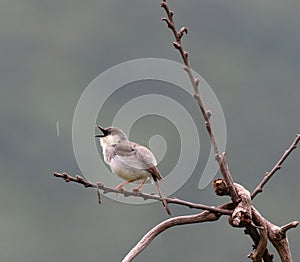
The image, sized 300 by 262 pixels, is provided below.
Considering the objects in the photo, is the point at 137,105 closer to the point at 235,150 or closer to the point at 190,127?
the point at 190,127

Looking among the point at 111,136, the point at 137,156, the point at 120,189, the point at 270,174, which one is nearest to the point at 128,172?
the point at 137,156

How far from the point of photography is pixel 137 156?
9.26ft

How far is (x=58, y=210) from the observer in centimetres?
4219

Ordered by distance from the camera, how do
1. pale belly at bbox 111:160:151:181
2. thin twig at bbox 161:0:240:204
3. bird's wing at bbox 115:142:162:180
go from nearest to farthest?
1. thin twig at bbox 161:0:240:204
2. bird's wing at bbox 115:142:162:180
3. pale belly at bbox 111:160:151:181

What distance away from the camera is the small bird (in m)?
2.69

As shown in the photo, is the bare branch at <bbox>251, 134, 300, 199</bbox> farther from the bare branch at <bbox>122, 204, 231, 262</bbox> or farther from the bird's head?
the bird's head

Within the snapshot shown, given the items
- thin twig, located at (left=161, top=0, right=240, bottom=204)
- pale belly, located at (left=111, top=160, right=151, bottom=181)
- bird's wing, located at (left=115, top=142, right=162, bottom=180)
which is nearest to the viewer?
thin twig, located at (left=161, top=0, right=240, bottom=204)

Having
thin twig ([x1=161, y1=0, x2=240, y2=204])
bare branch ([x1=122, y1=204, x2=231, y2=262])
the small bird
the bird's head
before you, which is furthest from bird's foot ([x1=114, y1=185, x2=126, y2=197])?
the bird's head

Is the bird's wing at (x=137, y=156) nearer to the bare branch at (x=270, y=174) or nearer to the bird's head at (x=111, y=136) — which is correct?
the bird's head at (x=111, y=136)

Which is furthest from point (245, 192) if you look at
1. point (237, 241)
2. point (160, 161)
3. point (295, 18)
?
point (295, 18)

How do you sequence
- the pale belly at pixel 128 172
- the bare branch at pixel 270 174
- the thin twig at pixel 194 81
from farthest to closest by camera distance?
the pale belly at pixel 128 172
the bare branch at pixel 270 174
the thin twig at pixel 194 81

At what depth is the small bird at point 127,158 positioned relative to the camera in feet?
8.83

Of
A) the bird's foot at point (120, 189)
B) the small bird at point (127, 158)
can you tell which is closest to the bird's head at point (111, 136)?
the small bird at point (127, 158)

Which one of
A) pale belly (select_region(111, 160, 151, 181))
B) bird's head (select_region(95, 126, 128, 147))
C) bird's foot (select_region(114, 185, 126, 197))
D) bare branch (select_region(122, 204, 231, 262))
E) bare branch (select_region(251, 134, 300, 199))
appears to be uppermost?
bird's head (select_region(95, 126, 128, 147))
